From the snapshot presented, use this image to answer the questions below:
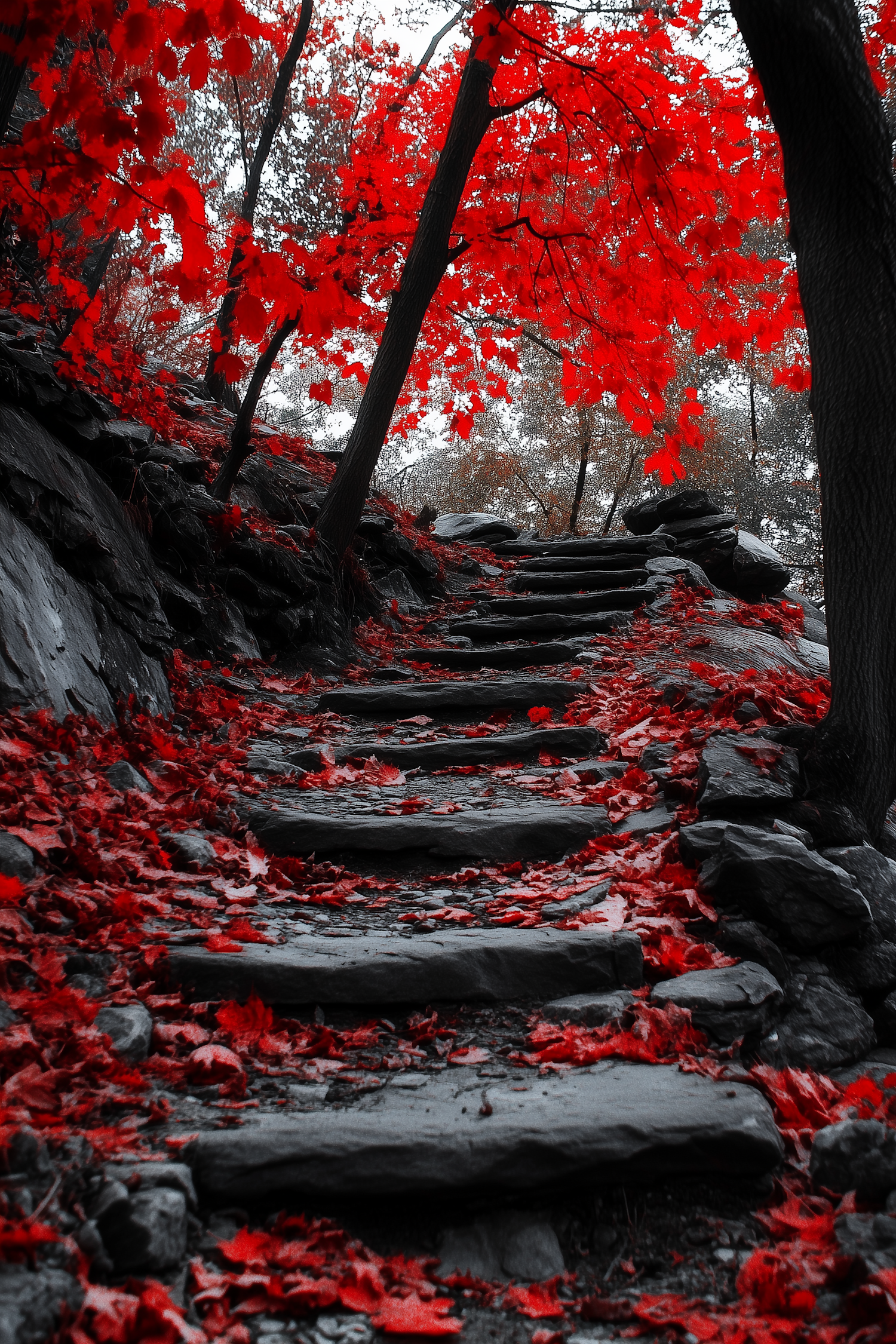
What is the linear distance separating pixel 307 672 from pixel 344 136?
46.6ft

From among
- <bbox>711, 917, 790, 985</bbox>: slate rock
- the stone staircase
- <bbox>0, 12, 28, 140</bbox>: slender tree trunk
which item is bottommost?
the stone staircase

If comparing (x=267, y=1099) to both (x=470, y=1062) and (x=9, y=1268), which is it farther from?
(x=9, y=1268)

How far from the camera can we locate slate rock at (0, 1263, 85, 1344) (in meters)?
1.13

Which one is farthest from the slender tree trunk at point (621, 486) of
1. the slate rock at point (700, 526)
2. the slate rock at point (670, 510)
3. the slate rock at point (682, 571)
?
the slate rock at point (682, 571)

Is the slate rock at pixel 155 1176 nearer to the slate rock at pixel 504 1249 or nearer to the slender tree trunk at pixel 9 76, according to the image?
the slate rock at pixel 504 1249

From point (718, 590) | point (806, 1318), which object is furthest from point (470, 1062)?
point (718, 590)

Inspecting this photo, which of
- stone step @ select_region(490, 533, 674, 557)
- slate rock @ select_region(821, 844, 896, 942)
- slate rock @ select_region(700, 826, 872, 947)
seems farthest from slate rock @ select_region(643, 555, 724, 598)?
slate rock @ select_region(700, 826, 872, 947)

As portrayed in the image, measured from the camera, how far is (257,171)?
1037 centimetres

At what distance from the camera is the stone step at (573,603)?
7812 millimetres

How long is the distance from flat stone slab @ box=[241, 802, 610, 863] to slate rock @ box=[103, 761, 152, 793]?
1.63 ft

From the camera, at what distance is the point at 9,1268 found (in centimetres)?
121

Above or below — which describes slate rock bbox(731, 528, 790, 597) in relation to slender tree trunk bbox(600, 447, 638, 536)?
below

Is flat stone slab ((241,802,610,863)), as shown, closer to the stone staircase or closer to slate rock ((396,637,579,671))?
the stone staircase

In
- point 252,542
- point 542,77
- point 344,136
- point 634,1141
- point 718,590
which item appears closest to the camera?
point 634,1141
